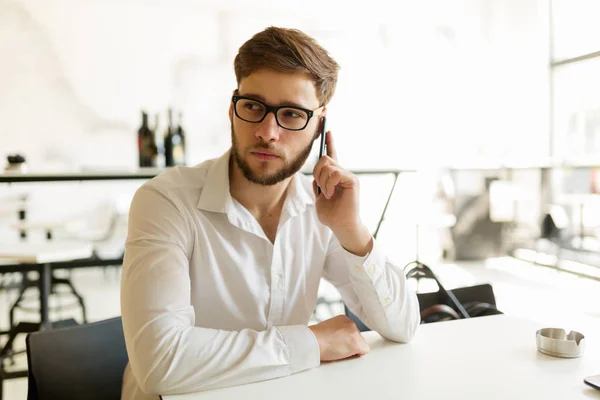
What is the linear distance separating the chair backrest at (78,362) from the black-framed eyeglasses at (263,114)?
60 centimetres

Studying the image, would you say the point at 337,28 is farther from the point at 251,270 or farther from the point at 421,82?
the point at 251,270

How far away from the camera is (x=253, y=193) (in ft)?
4.49

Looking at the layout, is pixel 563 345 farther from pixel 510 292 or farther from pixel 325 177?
pixel 510 292

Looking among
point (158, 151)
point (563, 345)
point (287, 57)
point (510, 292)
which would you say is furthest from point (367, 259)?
point (510, 292)

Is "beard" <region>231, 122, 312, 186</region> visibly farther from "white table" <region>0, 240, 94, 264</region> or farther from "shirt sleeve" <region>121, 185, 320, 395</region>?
"white table" <region>0, 240, 94, 264</region>

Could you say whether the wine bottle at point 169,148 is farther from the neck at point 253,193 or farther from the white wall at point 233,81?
the white wall at point 233,81

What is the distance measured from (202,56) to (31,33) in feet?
5.85

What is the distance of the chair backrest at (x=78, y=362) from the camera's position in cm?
105

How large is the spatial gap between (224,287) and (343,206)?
36cm

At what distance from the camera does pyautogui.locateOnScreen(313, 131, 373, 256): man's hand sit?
118 centimetres

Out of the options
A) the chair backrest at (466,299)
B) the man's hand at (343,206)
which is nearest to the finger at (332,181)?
the man's hand at (343,206)

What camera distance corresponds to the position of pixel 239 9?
19.7 feet

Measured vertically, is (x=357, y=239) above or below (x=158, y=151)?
below

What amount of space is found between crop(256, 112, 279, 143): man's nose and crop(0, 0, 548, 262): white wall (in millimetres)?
4529
